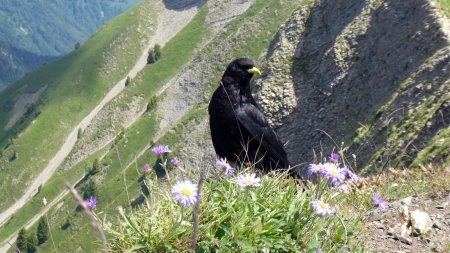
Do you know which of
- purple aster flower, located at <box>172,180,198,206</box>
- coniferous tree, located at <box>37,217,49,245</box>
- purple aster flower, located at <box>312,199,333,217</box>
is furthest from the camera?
coniferous tree, located at <box>37,217,49,245</box>

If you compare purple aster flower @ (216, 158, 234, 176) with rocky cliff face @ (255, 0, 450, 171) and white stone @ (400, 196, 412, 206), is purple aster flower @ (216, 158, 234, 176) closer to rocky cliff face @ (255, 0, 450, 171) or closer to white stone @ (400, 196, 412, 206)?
white stone @ (400, 196, 412, 206)

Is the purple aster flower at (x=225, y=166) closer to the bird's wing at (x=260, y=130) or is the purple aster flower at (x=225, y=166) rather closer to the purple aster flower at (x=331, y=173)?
the purple aster flower at (x=331, y=173)

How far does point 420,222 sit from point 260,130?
3.87m

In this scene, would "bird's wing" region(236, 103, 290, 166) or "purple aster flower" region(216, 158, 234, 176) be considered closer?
"purple aster flower" region(216, 158, 234, 176)

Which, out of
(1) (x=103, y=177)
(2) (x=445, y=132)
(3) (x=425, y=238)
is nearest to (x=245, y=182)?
(3) (x=425, y=238)

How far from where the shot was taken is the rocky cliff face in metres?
39.9

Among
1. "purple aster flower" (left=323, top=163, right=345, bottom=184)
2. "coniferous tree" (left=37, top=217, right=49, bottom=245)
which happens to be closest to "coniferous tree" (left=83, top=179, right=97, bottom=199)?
"coniferous tree" (left=37, top=217, right=49, bottom=245)

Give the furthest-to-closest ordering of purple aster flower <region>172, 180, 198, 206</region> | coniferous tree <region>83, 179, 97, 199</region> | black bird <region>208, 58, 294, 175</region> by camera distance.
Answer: coniferous tree <region>83, 179, 97, 199</region> < black bird <region>208, 58, 294, 175</region> < purple aster flower <region>172, 180, 198, 206</region>

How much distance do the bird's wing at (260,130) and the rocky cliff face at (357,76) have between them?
16892 millimetres

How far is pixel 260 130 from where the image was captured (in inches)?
390

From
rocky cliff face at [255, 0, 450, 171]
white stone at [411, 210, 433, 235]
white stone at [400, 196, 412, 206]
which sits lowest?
rocky cliff face at [255, 0, 450, 171]

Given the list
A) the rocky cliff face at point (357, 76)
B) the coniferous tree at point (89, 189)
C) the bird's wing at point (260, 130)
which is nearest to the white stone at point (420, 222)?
the bird's wing at point (260, 130)

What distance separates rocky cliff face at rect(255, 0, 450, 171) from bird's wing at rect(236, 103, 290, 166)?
1689 cm

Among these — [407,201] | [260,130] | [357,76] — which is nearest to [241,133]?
[260,130]
